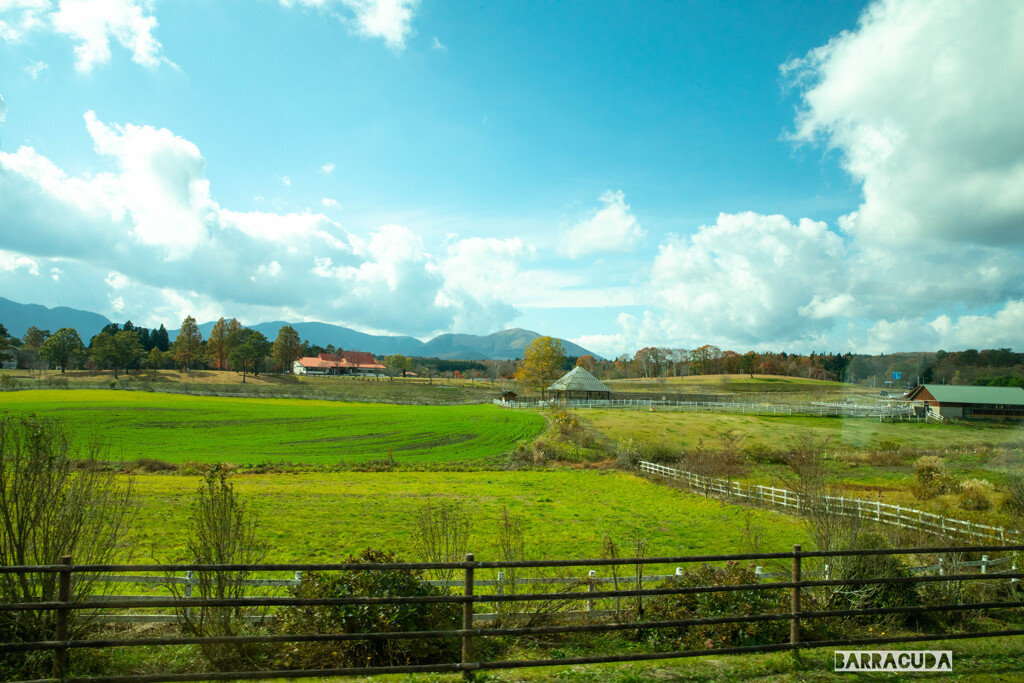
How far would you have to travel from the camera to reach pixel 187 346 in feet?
343

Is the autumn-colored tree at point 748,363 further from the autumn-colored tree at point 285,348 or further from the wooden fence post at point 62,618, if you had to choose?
the wooden fence post at point 62,618

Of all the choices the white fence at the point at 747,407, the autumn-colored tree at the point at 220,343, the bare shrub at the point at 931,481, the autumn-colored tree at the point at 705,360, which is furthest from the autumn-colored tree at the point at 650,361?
the bare shrub at the point at 931,481

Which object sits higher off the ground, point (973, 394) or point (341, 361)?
point (341, 361)

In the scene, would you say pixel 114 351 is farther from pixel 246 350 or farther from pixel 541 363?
pixel 541 363

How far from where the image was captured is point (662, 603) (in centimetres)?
625

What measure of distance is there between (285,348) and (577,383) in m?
67.2

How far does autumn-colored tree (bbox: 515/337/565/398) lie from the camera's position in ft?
248

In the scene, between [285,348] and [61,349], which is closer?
[61,349]

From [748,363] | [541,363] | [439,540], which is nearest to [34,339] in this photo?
[541,363]

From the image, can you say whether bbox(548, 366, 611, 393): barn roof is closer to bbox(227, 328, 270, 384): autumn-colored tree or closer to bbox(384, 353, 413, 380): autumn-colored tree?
bbox(227, 328, 270, 384): autumn-colored tree

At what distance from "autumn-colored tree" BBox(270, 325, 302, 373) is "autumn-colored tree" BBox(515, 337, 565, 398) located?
59.1 metres

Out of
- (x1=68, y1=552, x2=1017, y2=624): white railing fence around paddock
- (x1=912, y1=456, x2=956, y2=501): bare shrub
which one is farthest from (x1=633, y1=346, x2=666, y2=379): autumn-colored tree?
(x1=68, y1=552, x2=1017, y2=624): white railing fence around paddock

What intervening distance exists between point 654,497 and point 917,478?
1252 cm

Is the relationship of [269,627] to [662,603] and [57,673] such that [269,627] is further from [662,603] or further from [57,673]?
[662,603]
